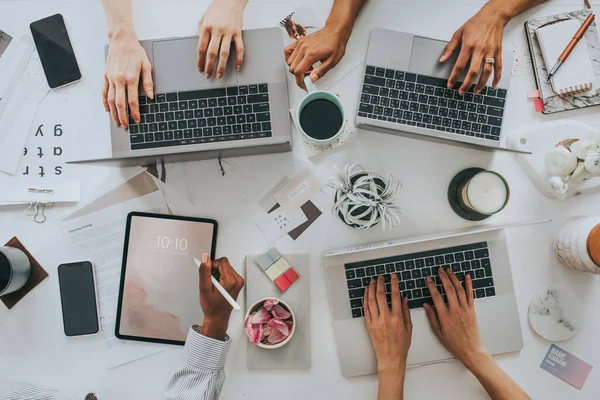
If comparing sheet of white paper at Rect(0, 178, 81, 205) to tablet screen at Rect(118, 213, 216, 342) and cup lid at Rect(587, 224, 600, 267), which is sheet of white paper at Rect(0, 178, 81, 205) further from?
cup lid at Rect(587, 224, 600, 267)

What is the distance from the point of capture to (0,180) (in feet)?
3.56

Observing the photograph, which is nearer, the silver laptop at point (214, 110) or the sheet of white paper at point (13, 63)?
the silver laptop at point (214, 110)

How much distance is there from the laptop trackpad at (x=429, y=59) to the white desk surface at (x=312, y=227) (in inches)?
3.8

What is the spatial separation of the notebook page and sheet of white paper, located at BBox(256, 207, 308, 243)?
26.7 inches

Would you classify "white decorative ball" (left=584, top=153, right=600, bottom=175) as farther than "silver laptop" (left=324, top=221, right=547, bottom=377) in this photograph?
No

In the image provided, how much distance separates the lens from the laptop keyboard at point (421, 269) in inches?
40.3

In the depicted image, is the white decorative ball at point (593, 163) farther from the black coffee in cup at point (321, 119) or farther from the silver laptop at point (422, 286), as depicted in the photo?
the black coffee in cup at point (321, 119)

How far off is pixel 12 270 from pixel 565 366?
1.29 meters

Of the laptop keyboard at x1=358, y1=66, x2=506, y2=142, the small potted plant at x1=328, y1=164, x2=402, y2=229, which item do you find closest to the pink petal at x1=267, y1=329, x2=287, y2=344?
the small potted plant at x1=328, y1=164, x2=402, y2=229

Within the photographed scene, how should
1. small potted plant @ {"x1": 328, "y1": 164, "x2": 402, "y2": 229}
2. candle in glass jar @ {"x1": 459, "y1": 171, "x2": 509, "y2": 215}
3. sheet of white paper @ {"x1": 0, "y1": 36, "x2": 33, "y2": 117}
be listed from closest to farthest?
small potted plant @ {"x1": 328, "y1": 164, "x2": 402, "y2": 229} → candle in glass jar @ {"x1": 459, "y1": 171, "x2": 509, "y2": 215} → sheet of white paper @ {"x1": 0, "y1": 36, "x2": 33, "y2": 117}

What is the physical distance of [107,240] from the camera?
3.51ft

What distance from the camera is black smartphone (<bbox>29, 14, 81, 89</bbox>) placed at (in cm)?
108

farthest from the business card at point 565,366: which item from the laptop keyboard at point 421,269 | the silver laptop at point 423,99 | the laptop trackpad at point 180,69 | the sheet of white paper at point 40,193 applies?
the sheet of white paper at point 40,193

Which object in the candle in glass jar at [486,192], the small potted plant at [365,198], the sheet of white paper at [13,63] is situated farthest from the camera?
the sheet of white paper at [13,63]
